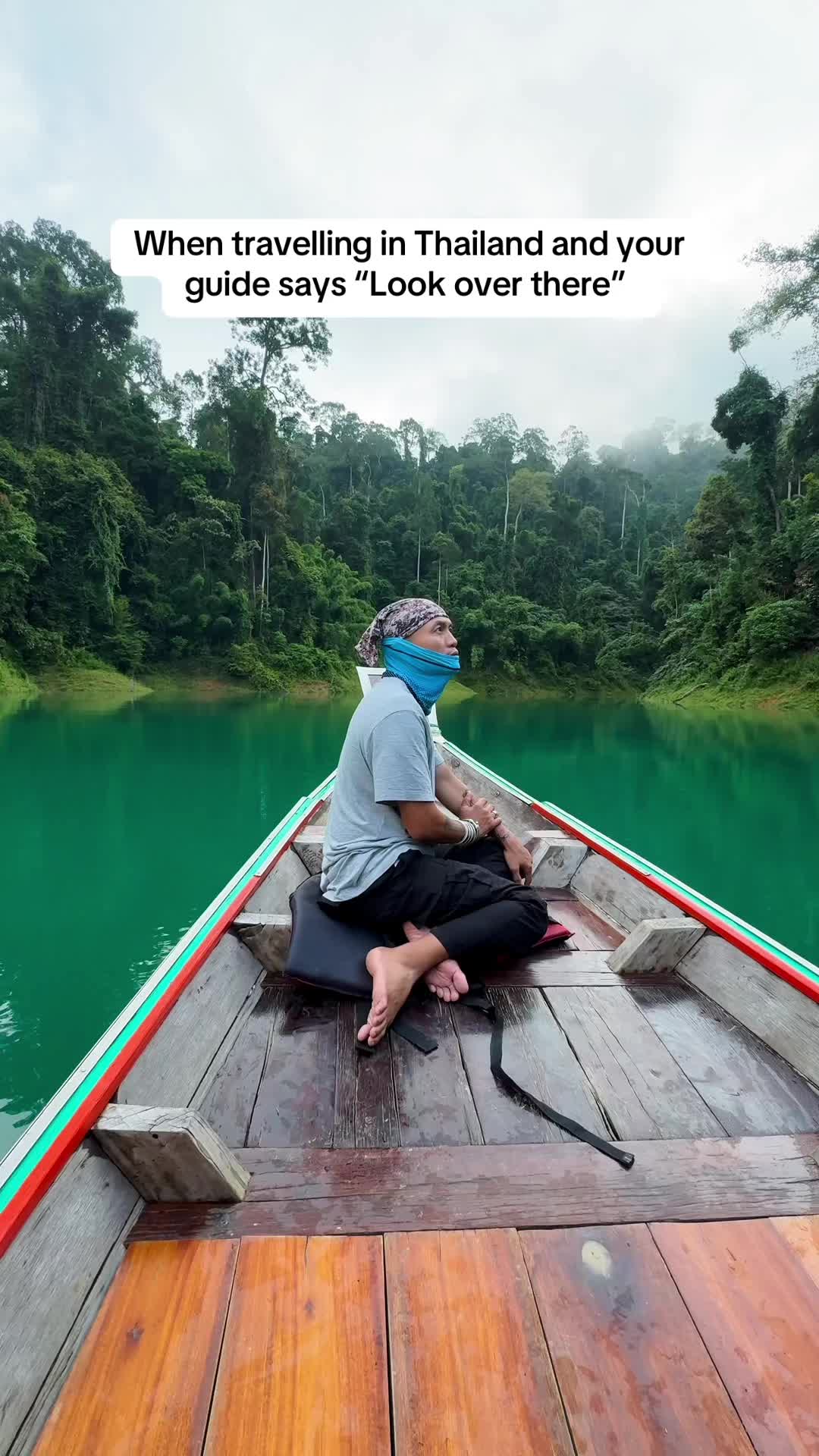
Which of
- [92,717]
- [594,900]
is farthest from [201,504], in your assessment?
[594,900]

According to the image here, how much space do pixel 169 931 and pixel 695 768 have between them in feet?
32.9

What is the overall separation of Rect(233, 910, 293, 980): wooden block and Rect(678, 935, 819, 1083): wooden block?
1.22 metres

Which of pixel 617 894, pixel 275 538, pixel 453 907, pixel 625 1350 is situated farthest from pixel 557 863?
pixel 275 538

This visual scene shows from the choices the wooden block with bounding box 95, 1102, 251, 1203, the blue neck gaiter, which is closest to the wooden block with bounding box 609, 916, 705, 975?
the blue neck gaiter

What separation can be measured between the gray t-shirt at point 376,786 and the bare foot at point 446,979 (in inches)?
10.0

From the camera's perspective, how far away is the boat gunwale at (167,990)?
100 cm

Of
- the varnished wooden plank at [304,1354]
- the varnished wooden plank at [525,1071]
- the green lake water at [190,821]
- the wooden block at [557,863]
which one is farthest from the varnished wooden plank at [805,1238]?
the green lake water at [190,821]

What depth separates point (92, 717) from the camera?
1711cm

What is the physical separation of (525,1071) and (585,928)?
0.97 m

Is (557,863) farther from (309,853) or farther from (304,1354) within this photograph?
(304,1354)

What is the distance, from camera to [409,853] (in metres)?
1.96

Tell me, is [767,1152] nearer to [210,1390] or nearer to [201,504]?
[210,1390]

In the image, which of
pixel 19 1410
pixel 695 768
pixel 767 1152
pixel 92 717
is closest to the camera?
pixel 19 1410

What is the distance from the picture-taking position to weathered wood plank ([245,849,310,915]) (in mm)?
2469
